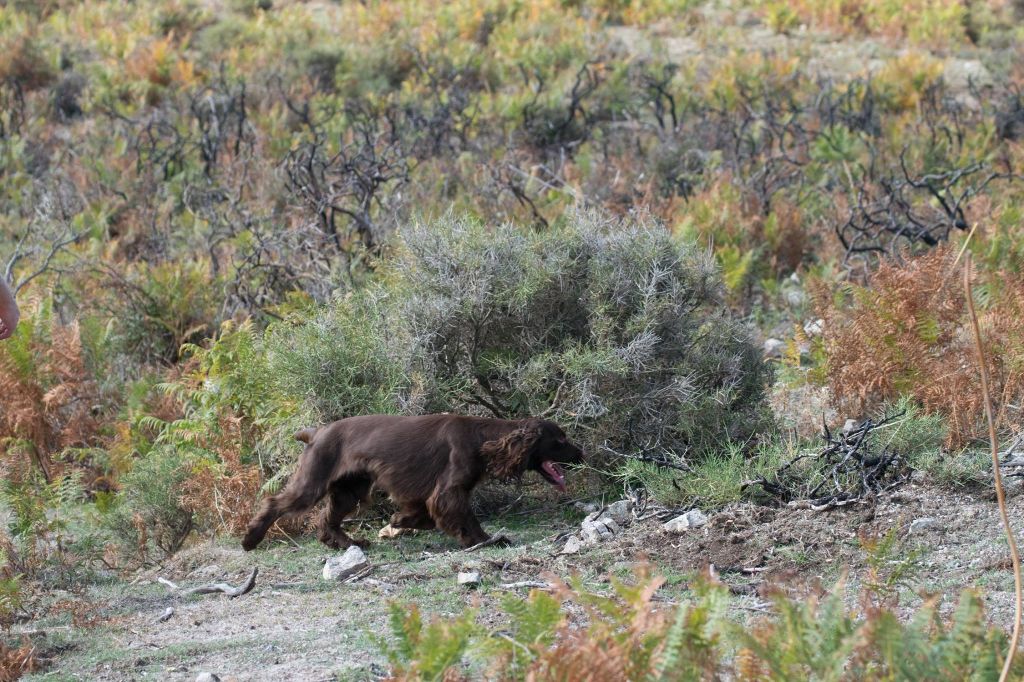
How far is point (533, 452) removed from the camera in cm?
651

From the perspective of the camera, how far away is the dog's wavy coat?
21.2 feet

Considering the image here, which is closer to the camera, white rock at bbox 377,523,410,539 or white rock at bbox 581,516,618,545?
white rock at bbox 581,516,618,545

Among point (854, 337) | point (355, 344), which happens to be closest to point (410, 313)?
point (355, 344)

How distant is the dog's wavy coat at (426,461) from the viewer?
645cm

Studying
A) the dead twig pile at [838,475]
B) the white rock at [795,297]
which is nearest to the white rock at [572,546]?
the dead twig pile at [838,475]

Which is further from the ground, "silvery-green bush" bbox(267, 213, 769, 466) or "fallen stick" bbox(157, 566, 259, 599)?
"silvery-green bush" bbox(267, 213, 769, 466)

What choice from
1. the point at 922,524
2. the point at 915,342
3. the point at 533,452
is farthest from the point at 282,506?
the point at 915,342

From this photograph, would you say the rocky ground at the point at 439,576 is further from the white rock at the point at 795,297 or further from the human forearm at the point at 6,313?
the white rock at the point at 795,297

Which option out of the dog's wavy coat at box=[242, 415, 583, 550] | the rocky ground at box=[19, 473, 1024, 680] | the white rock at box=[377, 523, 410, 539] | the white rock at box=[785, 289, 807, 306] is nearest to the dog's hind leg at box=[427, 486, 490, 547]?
the dog's wavy coat at box=[242, 415, 583, 550]

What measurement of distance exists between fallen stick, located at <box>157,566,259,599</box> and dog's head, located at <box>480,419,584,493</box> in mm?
1313

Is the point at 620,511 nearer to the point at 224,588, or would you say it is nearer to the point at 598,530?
the point at 598,530

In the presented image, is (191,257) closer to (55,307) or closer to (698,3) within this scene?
(55,307)

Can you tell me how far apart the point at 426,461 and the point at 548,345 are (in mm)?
1272

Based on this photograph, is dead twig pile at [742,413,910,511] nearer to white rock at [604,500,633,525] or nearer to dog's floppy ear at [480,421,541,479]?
white rock at [604,500,633,525]
